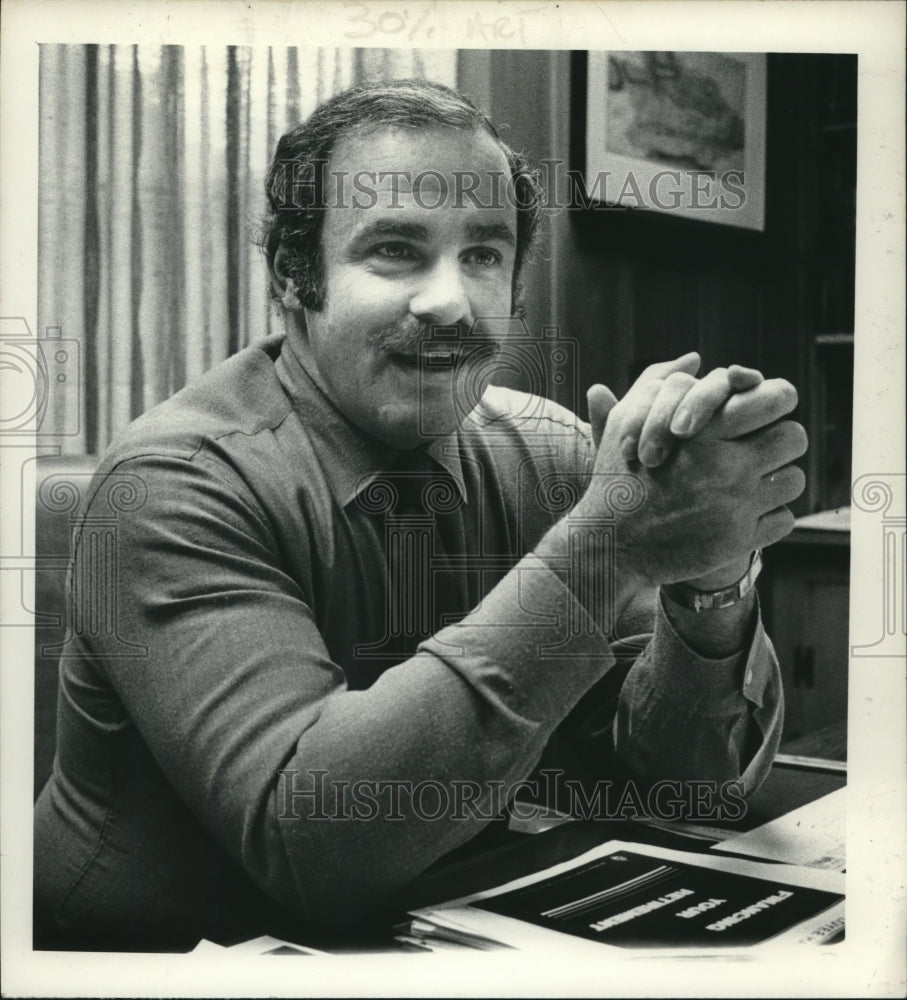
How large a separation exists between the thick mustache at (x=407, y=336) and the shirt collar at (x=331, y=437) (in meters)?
0.09

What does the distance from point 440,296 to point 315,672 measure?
0.45 m

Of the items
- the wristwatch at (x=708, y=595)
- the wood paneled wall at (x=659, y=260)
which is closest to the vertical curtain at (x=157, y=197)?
the wood paneled wall at (x=659, y=260)

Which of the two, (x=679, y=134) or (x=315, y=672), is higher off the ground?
(x=679, y=134)

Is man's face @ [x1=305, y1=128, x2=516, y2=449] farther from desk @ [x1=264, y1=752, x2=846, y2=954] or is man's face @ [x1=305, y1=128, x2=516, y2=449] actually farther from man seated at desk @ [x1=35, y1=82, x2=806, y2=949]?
desk @ [x1=264, y1=752, x2=846, y2=954]

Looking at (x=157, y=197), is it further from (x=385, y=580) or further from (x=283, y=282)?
(x=385, y=580)

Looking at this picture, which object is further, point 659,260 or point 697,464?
point 659,260

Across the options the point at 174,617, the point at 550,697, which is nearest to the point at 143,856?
the point at 174,617

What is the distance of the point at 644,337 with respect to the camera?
1.36 meters

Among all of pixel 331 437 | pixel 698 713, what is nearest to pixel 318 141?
pixel 331 437

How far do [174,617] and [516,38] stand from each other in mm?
795

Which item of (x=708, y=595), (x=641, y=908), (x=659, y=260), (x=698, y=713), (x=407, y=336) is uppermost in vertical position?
(x=659, y=260)

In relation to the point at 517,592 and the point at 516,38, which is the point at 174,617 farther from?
the point at 516,38

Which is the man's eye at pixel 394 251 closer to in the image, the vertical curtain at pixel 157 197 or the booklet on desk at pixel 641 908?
the vertical curtain at pixel 157 197

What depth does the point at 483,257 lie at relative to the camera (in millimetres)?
1304
